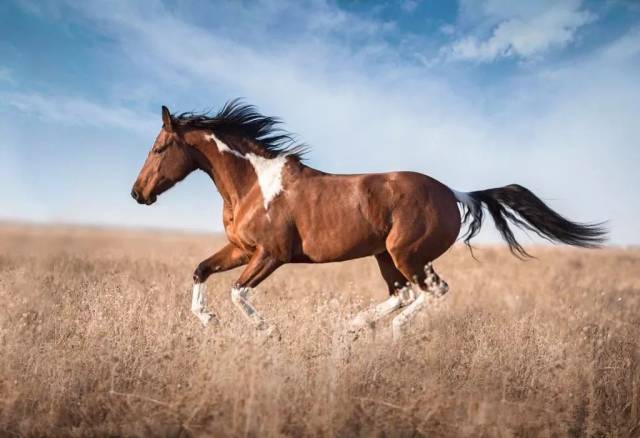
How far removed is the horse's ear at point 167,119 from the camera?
247 inches

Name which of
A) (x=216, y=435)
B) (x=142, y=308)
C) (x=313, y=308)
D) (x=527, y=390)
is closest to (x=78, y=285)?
(x=142, y=308)

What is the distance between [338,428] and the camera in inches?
137

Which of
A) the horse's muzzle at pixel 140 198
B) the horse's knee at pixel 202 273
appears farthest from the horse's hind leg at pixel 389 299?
the horse's muzzle at pixel 140 198

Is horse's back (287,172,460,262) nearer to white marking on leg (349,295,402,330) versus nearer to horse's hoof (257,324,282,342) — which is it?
white marking on leg (349,295,402,330)

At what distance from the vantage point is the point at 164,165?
6312mm

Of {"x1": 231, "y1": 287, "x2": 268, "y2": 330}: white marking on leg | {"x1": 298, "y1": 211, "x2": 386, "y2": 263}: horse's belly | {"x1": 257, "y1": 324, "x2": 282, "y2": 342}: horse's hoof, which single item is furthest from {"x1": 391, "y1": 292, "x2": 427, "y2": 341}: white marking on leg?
{"x1": 231, "y1": 287, "x2": 268, "y2": 330}: white marking on leg

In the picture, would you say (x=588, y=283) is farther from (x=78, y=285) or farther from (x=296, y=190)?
(x=78, y=285)

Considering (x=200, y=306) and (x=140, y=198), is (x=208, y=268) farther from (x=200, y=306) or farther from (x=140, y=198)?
(x=140, y=198)

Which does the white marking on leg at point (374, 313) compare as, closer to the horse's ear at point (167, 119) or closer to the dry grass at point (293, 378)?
the dry grass at point (293, 378)

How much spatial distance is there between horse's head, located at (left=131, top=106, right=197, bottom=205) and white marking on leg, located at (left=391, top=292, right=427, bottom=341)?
3034mm

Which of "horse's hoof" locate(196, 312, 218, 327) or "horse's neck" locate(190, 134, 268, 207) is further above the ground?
"horse's neck" locate(190, 134, 268, 207)

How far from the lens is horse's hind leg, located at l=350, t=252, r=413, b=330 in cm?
561

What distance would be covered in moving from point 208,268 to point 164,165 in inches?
53.0

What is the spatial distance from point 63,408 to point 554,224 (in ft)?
19.3
